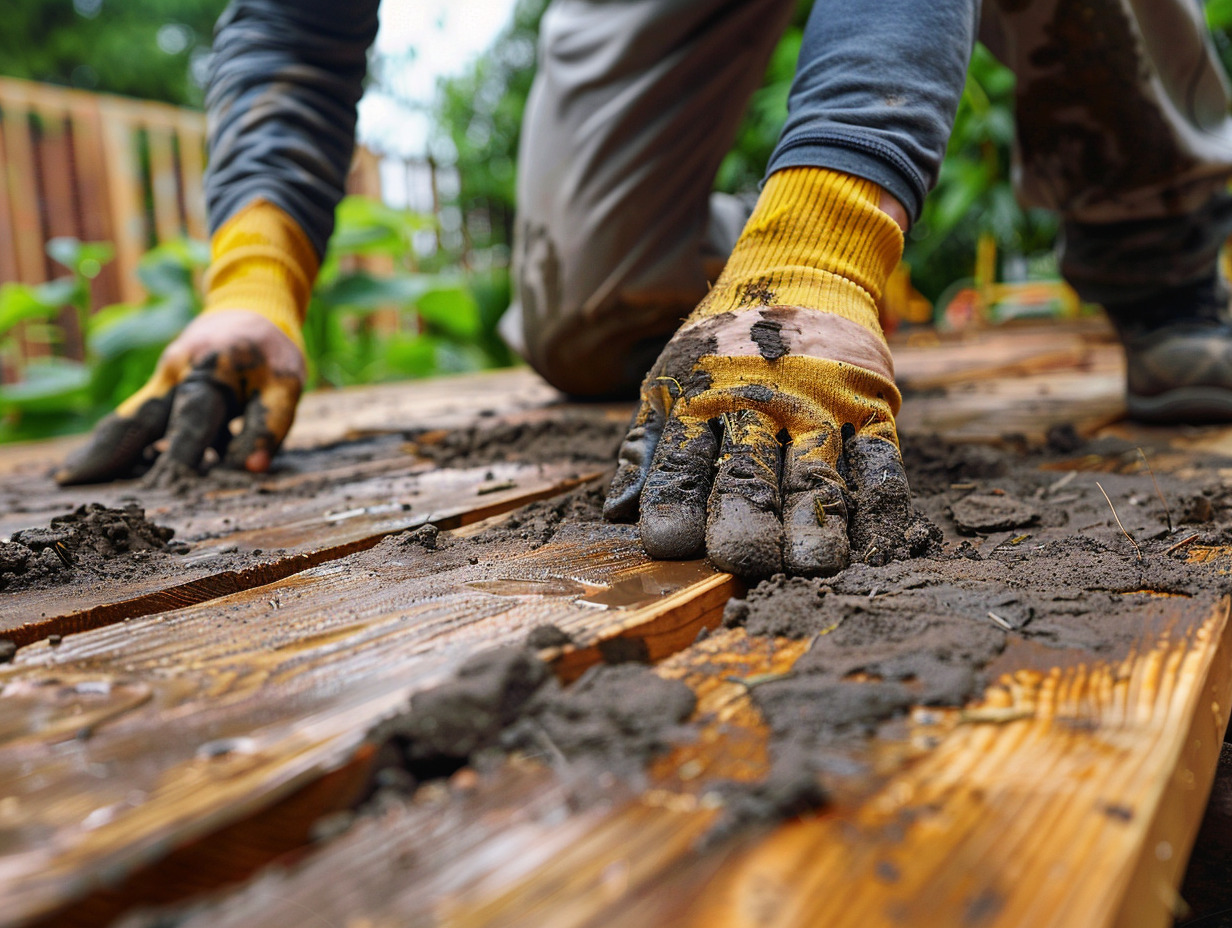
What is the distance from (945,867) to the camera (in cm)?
39

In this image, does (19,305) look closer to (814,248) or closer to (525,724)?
(814,248)

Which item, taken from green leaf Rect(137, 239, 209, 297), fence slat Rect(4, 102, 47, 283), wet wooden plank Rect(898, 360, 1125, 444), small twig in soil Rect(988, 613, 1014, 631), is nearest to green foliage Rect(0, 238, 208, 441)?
green leaf Rect(137, 239, 209, 297)

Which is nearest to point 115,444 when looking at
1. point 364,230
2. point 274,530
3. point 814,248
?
point 274,530

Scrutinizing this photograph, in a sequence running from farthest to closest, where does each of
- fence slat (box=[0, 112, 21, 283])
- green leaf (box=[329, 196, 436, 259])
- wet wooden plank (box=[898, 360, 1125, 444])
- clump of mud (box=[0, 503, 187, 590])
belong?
fence slat (box=[0, 112, 21, 283]) → green leaf (box=[329, 196, 436, 259]) → wet wooden plank (box=[898, 360, 1125, 444]) → clump of mud (box=[0, 503, 187, 590])

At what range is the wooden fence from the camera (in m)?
4.65

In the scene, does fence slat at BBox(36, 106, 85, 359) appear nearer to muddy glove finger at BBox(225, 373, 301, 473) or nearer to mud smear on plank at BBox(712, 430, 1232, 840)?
muddy glove finger at BBox(225, 373, 301, 473)

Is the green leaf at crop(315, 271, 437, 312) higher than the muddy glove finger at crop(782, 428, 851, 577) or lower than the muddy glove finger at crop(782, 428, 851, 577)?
higher

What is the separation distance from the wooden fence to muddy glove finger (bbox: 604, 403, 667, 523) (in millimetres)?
4762

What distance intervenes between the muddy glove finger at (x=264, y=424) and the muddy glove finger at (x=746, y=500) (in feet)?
2.99

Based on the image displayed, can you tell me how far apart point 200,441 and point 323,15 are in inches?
36.3

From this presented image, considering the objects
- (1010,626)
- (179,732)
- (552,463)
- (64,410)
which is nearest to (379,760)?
(179,732)

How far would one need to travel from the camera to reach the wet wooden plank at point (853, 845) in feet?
1.21

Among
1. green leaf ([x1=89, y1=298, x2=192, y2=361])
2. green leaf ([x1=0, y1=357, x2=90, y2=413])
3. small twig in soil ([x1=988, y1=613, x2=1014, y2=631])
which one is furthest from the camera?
green leaf ([x1=89, y1=298, x2=192, y2=361])

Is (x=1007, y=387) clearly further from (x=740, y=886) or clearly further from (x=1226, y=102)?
(x=740, y=886)
